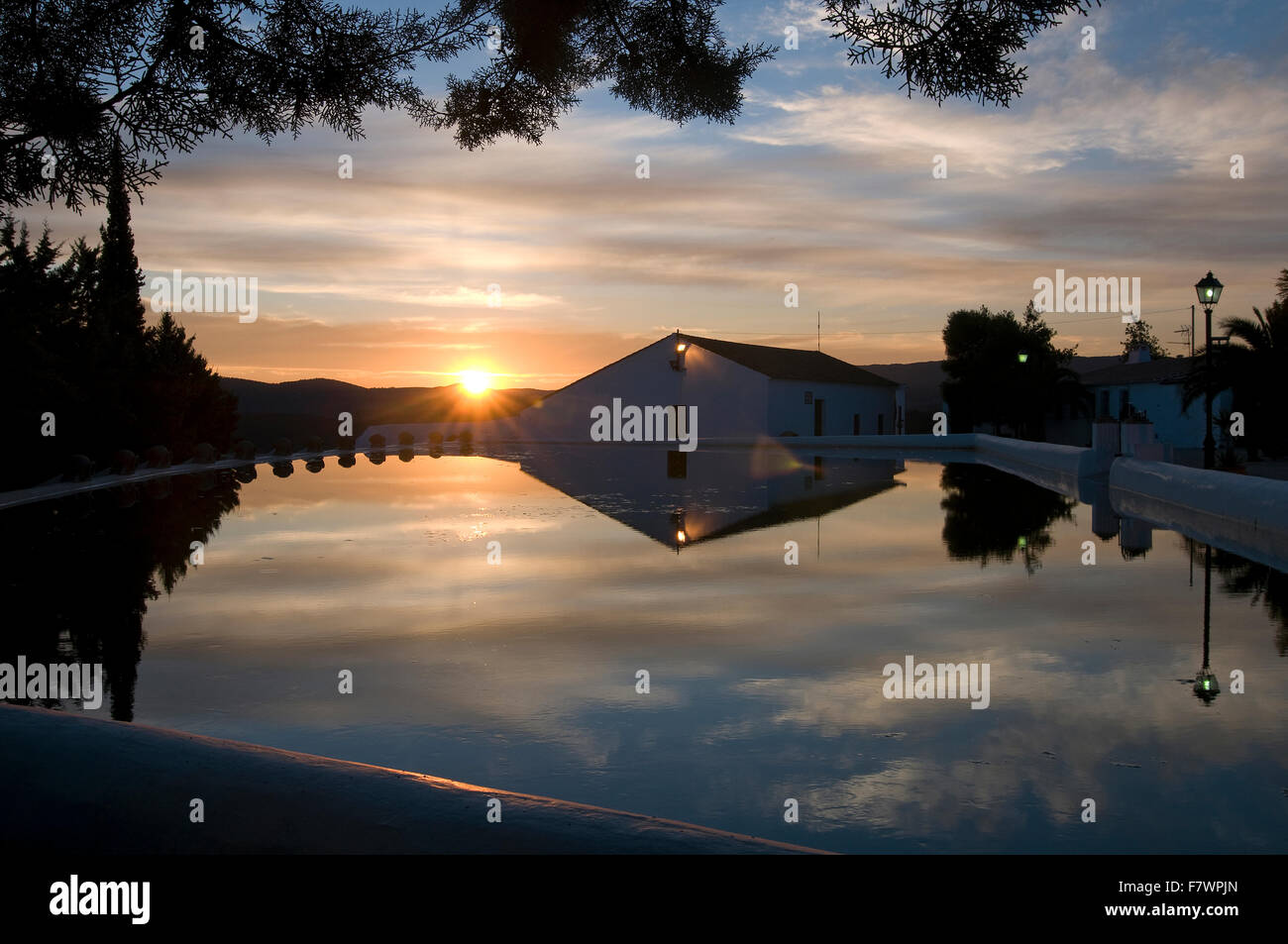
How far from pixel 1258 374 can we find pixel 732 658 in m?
23.6

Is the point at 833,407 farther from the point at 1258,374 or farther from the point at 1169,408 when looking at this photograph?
the point at 1258,374

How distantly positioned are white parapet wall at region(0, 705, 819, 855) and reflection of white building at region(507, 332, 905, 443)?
49.5m

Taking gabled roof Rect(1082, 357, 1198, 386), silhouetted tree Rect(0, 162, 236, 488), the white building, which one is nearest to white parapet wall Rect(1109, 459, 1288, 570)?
silhouetted tree Rect(0, 162, 236, 488)

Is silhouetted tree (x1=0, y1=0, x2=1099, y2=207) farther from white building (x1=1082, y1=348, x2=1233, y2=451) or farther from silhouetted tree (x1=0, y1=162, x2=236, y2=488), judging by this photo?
white building (x1=1082, y1=348, x2=1233, y2=451)

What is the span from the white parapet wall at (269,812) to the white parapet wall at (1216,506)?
9.97m

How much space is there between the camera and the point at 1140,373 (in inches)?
2233

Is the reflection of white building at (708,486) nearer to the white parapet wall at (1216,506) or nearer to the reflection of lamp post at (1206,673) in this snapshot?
the white parapet wall at (1216,506)

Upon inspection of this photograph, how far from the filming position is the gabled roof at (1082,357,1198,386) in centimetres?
5303

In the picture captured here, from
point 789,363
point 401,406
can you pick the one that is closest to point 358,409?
point 401,406

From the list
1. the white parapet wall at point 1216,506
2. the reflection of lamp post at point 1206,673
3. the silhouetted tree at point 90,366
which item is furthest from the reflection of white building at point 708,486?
the silhouetted tree at point 90,366
